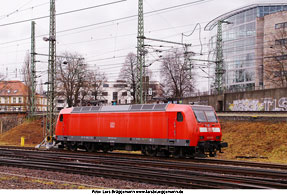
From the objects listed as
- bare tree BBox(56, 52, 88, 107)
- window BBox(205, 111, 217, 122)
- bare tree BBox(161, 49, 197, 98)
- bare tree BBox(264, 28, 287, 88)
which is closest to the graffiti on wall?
bare tree BBox(264, 28, 287, 88)

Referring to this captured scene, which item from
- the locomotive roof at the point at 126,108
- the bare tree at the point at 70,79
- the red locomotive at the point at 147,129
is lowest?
the red locomotive at the point at 147,129

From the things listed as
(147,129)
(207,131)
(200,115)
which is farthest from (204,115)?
(147,129)

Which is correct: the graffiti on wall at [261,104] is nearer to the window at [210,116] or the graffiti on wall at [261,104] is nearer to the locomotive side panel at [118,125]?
the window at [210,116]

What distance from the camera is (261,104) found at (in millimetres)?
36406

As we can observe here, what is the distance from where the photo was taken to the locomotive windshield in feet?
70.5

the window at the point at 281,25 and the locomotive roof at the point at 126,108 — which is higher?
the window at the point at 281,25

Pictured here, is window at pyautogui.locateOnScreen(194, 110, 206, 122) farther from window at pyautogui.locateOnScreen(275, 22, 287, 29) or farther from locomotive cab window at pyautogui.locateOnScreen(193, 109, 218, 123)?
window at pyautogui.locateOnScreen(275, 22, 287, 29)

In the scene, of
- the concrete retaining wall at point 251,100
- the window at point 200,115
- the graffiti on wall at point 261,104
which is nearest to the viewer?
the window at point 200,115

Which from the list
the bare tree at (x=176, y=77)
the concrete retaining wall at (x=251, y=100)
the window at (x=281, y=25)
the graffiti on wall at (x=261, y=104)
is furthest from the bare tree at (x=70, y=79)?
the window at (x=281, y=25)

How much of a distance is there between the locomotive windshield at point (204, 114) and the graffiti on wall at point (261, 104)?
14.0 meters

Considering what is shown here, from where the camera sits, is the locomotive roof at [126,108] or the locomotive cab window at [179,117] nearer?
the locomotive cab window at [179,117]

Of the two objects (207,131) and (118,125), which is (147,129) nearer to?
(118,125)

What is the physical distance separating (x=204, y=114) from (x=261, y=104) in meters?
16.4

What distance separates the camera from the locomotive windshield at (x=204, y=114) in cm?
2150
